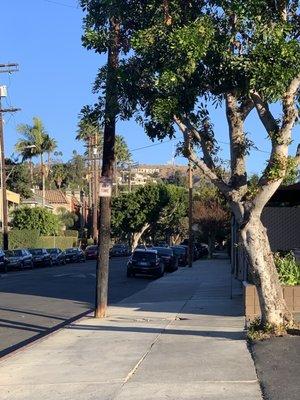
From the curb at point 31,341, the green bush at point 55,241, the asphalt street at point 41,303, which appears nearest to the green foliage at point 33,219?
the green bush at point 55,241

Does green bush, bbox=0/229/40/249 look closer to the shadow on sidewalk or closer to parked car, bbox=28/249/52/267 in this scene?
parked car, bbox=28/249/52/267

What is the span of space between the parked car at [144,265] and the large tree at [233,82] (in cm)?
2146

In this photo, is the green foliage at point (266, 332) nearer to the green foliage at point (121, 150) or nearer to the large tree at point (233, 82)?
the large tree at point (233, 82)

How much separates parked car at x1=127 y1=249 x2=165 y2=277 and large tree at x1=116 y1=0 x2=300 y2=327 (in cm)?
2146

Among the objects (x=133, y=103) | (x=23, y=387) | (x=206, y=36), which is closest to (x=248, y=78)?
(x=206, y=36)

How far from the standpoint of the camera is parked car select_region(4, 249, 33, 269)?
42.4 meters

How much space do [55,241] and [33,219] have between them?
4.57 meters

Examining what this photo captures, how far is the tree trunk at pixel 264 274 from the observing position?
10.2 m

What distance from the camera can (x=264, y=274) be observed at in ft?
33.4

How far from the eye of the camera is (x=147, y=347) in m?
10.2

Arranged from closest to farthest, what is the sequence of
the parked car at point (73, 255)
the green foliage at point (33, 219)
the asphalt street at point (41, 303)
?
the asphalt street at point (41, 303), the parked car at point (73, 255), the green foliage at point (33, 219)

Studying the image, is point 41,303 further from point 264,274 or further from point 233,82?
point 233,82

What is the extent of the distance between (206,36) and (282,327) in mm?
4636

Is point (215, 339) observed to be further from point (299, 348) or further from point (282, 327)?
point (299, 348)
